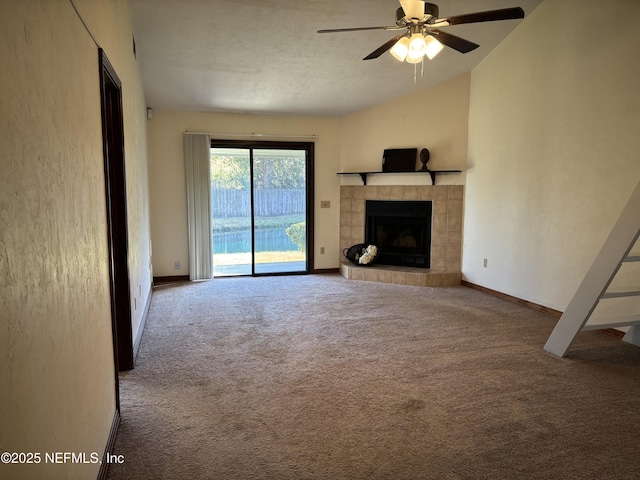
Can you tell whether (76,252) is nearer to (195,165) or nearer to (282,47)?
(282,47)

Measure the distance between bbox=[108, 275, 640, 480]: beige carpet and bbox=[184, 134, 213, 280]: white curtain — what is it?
1840 millimetres

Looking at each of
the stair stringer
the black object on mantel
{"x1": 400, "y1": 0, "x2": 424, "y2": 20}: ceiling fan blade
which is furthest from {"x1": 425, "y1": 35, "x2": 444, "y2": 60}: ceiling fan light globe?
the black object on mantel

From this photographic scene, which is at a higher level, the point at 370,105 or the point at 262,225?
the point at 370,105

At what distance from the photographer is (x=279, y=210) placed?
6.54 metres

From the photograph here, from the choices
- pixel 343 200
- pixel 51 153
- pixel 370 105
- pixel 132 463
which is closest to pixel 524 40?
pixel 370 105

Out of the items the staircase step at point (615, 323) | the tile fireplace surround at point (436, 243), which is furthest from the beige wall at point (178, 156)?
the staircase step at point (615, 323)

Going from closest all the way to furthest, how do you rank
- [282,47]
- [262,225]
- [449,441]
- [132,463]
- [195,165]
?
[132,463] < [449,441] < [282,47] < [195,165] < [262,225]

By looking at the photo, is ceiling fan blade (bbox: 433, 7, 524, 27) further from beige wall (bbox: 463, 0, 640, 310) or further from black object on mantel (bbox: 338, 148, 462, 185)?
black object on mantel (bbox: 338, 148, 462, 185)

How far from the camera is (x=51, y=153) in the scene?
132 cm

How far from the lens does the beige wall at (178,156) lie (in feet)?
19.4

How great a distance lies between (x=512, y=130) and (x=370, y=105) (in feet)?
7.04

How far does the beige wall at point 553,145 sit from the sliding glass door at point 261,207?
2602 millimetres

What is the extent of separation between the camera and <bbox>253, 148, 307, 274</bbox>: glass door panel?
21.0 feet

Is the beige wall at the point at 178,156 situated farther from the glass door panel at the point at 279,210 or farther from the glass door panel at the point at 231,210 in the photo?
the glass door panel at the point at 231,210
